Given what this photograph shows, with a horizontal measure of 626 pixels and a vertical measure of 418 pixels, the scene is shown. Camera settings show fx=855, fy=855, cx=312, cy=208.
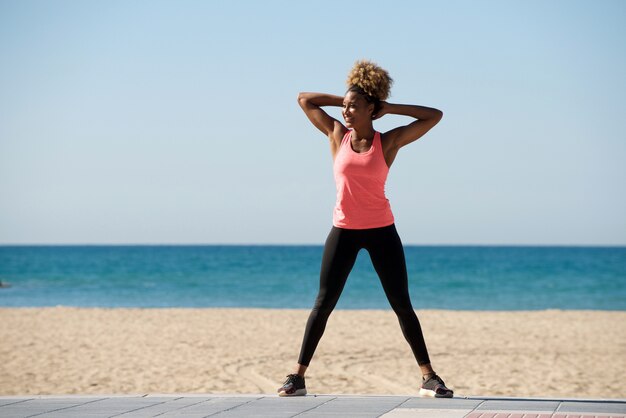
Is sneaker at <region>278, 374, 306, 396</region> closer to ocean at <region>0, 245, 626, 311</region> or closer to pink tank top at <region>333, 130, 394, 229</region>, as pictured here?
pink tank top at <region>333, 130, 394, 229</region>

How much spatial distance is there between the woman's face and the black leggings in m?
0.70

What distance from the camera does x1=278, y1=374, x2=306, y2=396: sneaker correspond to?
5.68 m

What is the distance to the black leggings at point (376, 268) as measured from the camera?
5496 millimetres

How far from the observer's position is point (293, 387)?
571 centimetres

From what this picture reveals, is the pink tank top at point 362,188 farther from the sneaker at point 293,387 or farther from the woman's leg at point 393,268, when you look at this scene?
the sneaker at point 293,387

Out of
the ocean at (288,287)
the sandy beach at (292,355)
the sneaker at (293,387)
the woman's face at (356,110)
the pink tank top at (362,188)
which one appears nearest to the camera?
the pink tank top at (362,188)

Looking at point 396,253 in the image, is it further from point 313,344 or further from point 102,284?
point 102,284

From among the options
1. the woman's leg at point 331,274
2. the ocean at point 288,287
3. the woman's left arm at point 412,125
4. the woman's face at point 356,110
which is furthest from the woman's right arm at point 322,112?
the ocean at point 288,287

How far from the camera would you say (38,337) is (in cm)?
1440

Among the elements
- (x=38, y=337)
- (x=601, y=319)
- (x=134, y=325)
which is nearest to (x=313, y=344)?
(x=38, y=337)

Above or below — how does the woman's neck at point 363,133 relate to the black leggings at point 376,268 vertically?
above

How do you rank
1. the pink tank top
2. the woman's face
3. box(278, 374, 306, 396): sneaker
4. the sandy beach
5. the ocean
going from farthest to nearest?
the ocean < the sandy beach < box(278, 374, 306, 396): sneaker < the woman's face < the pink tank top

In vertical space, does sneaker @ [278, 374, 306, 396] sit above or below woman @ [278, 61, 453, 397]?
below

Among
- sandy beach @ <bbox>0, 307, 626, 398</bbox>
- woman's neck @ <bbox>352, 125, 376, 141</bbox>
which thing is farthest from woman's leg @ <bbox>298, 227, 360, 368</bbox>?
sandy beach @ <bbox>0, 307, 626, 398</bbox>
